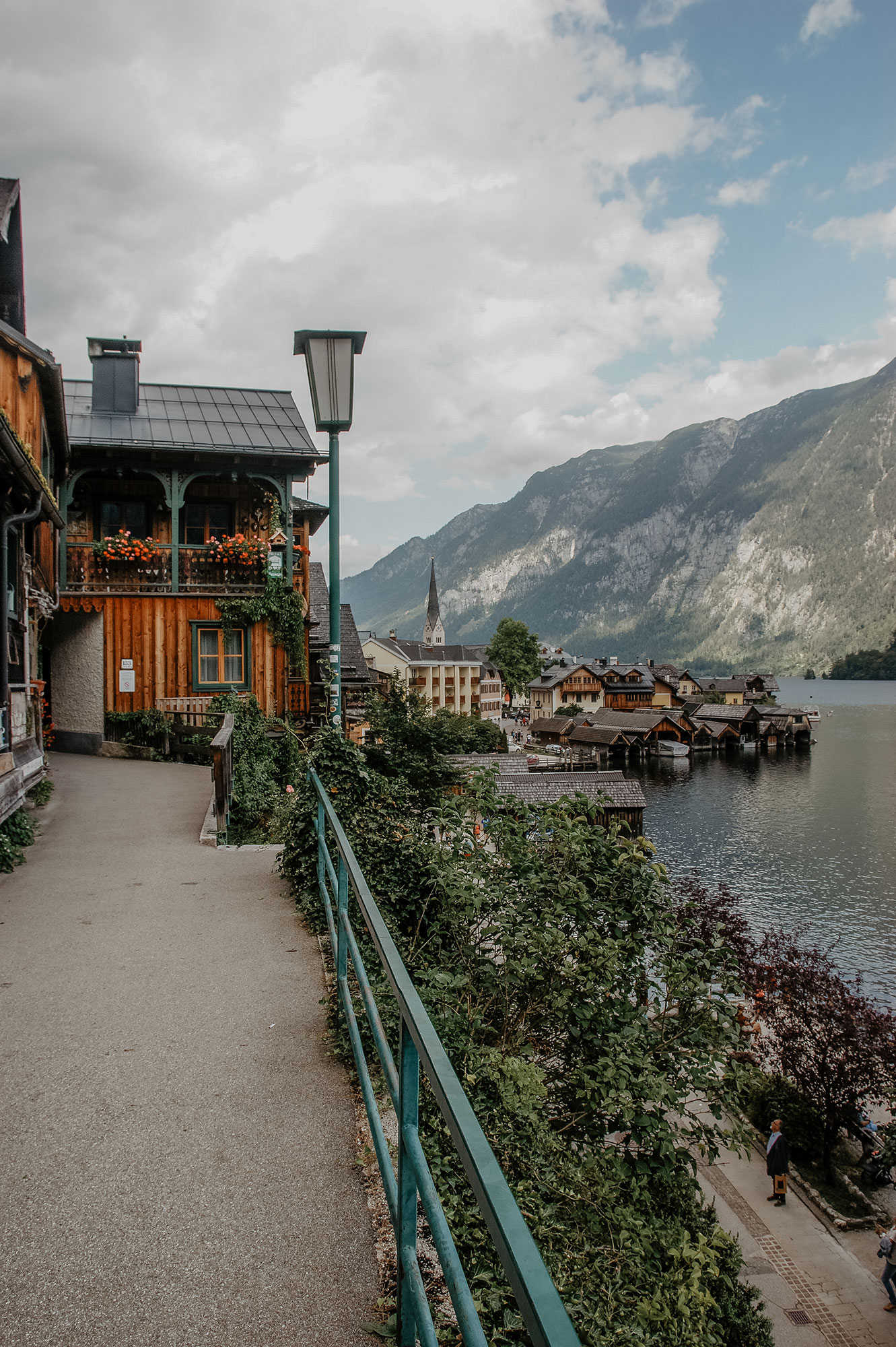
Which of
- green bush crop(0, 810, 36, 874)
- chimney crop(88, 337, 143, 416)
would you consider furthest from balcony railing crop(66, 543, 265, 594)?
green bush crop(0, 810, 36, 874)

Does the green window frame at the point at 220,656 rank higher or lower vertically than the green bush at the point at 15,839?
higher

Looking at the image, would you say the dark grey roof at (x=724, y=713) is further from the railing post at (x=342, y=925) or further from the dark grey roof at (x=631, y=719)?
the railing post at (x=342, y=925)

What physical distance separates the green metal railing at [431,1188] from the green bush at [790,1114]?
18264 millimetres

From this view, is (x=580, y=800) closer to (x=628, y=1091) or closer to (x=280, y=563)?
(x=628, y=1091)

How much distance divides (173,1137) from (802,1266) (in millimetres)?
15840

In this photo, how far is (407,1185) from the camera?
219cm

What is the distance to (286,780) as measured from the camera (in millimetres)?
13742

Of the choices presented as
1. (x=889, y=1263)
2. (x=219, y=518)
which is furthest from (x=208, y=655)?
(x=889, y=1263)

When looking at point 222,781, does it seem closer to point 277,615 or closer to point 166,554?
point 277,615

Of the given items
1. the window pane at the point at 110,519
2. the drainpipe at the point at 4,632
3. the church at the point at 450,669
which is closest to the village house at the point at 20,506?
the drainpipe at the point at 4,632

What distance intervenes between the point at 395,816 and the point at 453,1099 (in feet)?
19.1

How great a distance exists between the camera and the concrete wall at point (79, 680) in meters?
19.1

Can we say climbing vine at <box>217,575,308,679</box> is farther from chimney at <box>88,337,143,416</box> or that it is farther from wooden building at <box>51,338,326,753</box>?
chimney at <box>88,337,143,416</box>

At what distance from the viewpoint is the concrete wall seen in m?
19.1
